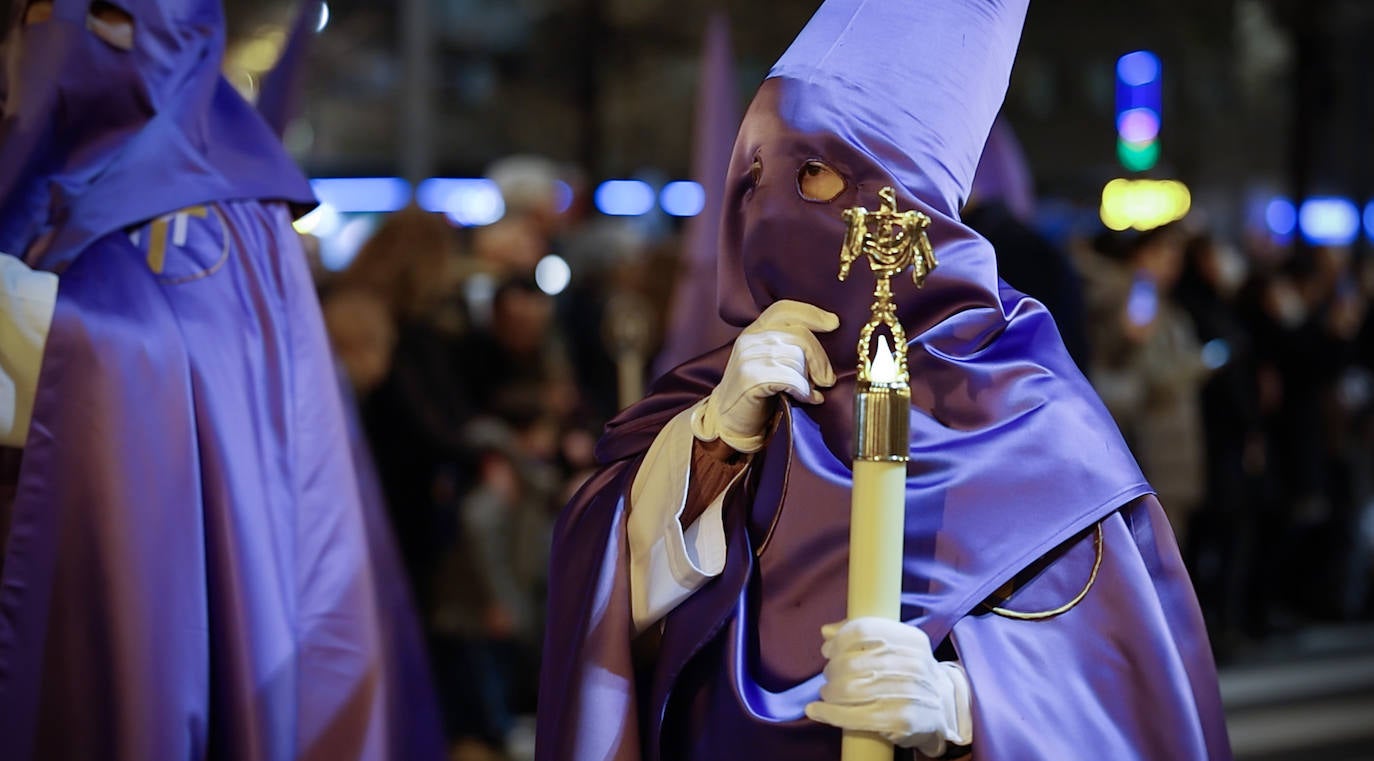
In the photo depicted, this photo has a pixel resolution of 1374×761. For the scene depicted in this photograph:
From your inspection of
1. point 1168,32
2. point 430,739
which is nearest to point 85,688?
point 430,739

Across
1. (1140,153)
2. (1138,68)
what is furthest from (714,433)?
(1140,153)

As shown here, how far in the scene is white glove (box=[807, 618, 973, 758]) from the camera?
1.67 meters

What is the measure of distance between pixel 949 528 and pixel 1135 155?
1082cm

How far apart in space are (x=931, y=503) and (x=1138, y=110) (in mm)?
10470

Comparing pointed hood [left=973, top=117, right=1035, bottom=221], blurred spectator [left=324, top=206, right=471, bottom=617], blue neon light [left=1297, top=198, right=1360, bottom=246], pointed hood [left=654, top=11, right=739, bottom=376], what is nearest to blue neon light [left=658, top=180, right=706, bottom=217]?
blue neon light [left=1297, top=198, right=1360, bottom=246]

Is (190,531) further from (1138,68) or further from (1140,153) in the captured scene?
(1140,153)

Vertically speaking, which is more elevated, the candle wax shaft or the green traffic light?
the green traffic light

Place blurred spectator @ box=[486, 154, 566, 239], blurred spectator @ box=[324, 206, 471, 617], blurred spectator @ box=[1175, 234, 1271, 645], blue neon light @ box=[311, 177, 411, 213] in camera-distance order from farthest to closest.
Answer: blue neon light @ box=[311, 177, 411, 213] < blurred spectator @ box=[1175, 234, 1271, 645] < blurred spectator @ box=[486, 154, 566, 239] < blurred spectator @ box=[324, 206, 471, 617]

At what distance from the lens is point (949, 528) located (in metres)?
1.87

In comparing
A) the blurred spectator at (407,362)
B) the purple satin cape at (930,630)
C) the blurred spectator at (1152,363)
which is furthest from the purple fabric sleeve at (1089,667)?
the blurred spectator at (1152,363)

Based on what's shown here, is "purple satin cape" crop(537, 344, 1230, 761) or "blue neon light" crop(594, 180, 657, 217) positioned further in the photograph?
"blue neon light" crop(594, 180, 657, 217)

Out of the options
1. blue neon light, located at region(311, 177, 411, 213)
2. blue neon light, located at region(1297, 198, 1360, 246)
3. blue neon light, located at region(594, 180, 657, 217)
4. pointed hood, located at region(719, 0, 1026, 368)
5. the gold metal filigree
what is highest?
blue neon light, located at region(1297, 198, 1360, 246)

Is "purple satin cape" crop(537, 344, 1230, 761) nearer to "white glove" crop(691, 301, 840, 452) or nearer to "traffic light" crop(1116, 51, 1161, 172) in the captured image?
"white glove" crop(691, 301, 840, 452)

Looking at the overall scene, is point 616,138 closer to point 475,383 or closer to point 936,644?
point 475,383
